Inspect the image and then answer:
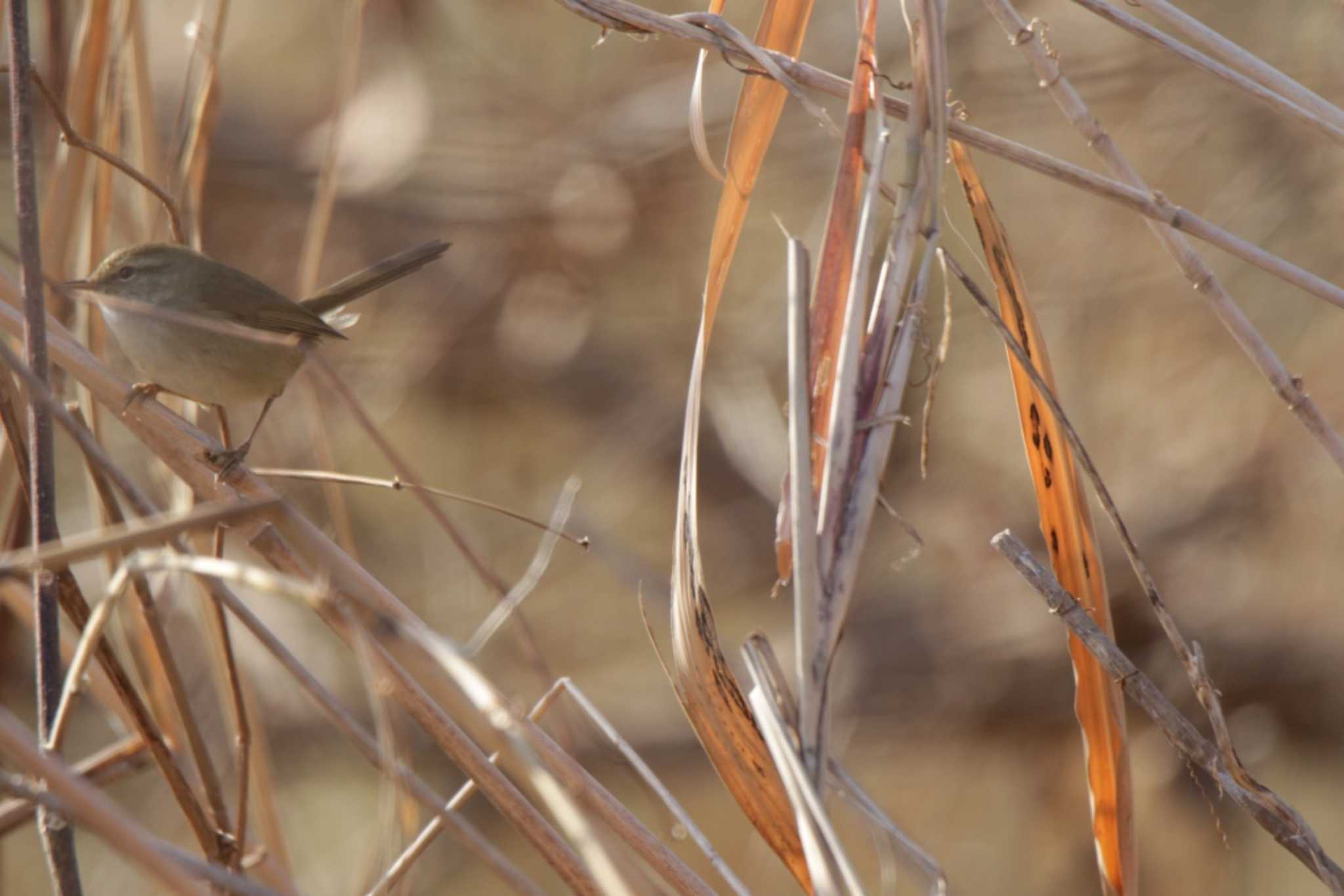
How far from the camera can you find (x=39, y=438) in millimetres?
1098

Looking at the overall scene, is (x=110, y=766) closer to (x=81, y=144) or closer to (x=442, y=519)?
(x=442, y=519)

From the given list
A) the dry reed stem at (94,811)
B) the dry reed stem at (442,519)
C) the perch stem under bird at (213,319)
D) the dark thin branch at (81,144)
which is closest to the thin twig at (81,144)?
the dark thin branch at (81,144)

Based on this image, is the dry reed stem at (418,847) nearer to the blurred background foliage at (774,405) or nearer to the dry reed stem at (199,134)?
the dry reed stem at (199,134)

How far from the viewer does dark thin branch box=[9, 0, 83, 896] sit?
108 centimetres

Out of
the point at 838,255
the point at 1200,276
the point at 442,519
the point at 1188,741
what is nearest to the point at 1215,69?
the point at 1200,276

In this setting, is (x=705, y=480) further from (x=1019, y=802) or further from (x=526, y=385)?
(x=1019, y=802)

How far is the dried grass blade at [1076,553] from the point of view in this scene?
1223 millimetres

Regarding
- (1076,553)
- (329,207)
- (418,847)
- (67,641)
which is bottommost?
(67,641)

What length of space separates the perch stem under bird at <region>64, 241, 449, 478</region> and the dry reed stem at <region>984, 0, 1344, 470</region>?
1.22m

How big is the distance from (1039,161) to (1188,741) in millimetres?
552

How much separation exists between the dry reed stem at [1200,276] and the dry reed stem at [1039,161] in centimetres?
3

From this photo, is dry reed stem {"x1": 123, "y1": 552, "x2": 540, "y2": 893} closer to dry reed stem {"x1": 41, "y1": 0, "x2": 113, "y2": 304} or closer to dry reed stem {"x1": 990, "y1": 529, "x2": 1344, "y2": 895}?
dry reed stem {"x1": 990, "y1": 529, "x2": 1344, "y2": 895}

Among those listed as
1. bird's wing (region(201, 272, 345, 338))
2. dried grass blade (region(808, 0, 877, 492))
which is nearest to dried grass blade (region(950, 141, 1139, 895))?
dried grass blade (region(808, 0, 877, 492))

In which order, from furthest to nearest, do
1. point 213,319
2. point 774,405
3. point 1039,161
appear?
1. point 774,405
2. point 213,319
3. point 1039,161
